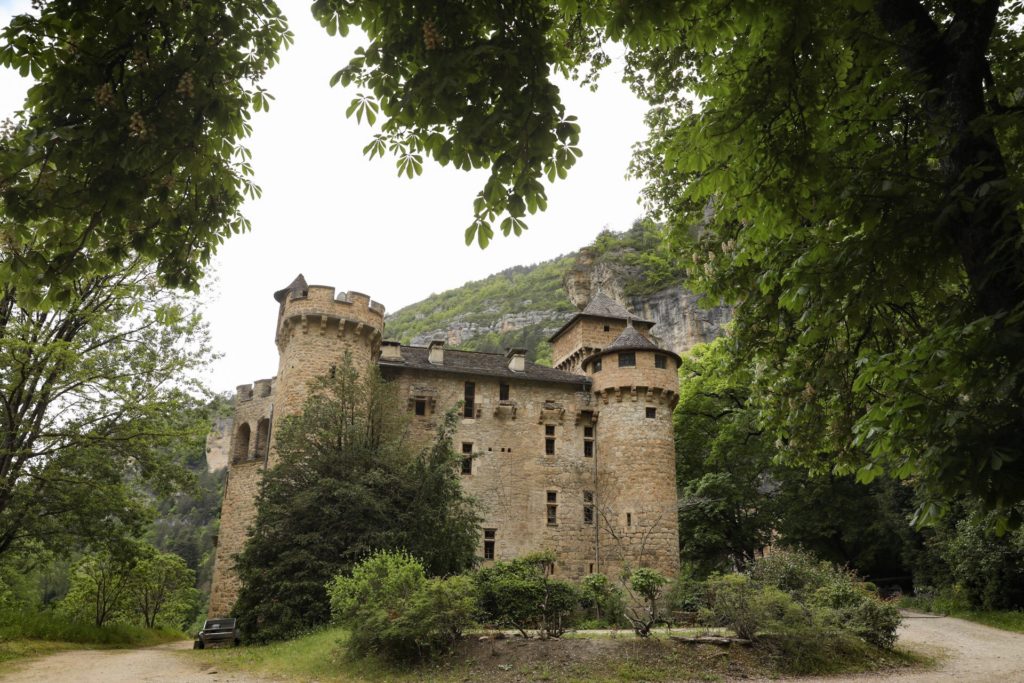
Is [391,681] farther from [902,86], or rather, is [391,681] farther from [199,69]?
[902,86]

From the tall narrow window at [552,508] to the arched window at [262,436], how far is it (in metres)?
12.9

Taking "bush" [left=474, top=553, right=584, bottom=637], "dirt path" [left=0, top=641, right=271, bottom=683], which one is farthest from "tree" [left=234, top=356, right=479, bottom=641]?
"dirt path" [left=0, top=641, right=271, bottom=683]

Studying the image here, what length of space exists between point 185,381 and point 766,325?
1725cm

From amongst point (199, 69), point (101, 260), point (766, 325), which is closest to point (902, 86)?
point (766, 325)

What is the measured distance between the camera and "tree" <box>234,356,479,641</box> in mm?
19891

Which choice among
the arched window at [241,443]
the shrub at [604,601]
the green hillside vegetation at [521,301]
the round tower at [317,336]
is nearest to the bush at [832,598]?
the shrub at [604,601]

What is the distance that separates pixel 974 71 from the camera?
222 inches

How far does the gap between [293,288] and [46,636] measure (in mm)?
16173

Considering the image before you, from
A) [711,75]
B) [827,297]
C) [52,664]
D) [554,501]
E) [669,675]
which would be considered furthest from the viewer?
[554,501]

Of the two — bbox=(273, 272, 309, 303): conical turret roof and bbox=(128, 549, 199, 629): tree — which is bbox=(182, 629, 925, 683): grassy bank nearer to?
bbox=(128, 549, 199, 629): tree

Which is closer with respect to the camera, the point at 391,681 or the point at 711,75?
the point at 711,75

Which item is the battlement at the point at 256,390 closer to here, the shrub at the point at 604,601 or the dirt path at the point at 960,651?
the shrub at the point at 604,601

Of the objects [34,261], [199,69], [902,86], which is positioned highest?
[902,86]

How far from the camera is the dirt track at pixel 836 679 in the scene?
12.7 m
